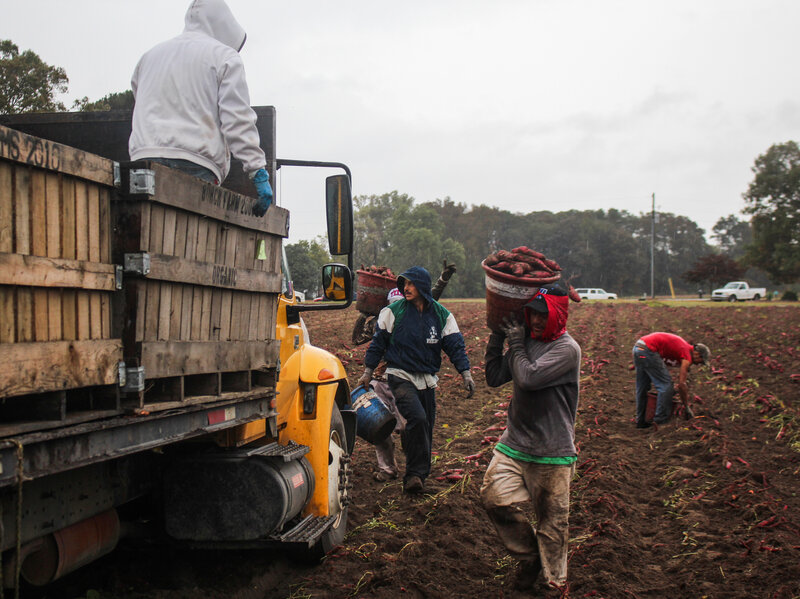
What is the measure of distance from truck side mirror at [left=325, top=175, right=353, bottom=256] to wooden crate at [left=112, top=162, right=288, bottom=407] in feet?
2.32

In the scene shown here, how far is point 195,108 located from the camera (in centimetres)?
382

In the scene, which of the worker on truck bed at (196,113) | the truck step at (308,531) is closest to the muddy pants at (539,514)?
the truck step at (308,531)

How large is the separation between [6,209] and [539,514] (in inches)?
145

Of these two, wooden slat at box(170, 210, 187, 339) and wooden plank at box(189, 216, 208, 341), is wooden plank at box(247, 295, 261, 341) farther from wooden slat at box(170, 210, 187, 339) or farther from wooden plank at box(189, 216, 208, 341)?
wooden slat at box(170, 210, 187, 339)

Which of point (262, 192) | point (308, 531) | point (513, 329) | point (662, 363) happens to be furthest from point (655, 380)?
point (262, 192)

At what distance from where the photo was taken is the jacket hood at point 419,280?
22.8 feet

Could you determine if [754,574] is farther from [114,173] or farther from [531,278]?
[114,173]

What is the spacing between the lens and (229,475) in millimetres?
3947

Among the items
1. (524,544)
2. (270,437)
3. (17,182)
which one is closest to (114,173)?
(17,182)

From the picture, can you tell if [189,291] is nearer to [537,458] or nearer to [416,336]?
[537,458]

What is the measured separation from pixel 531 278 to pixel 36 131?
3.49 meters

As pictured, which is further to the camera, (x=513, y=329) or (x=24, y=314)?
(x=513, y=329)

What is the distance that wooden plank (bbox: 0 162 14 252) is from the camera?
2143 mm

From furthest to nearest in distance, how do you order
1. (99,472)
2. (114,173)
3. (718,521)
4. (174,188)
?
(718,521) → (99,472) → (174,188) → (114,173)
